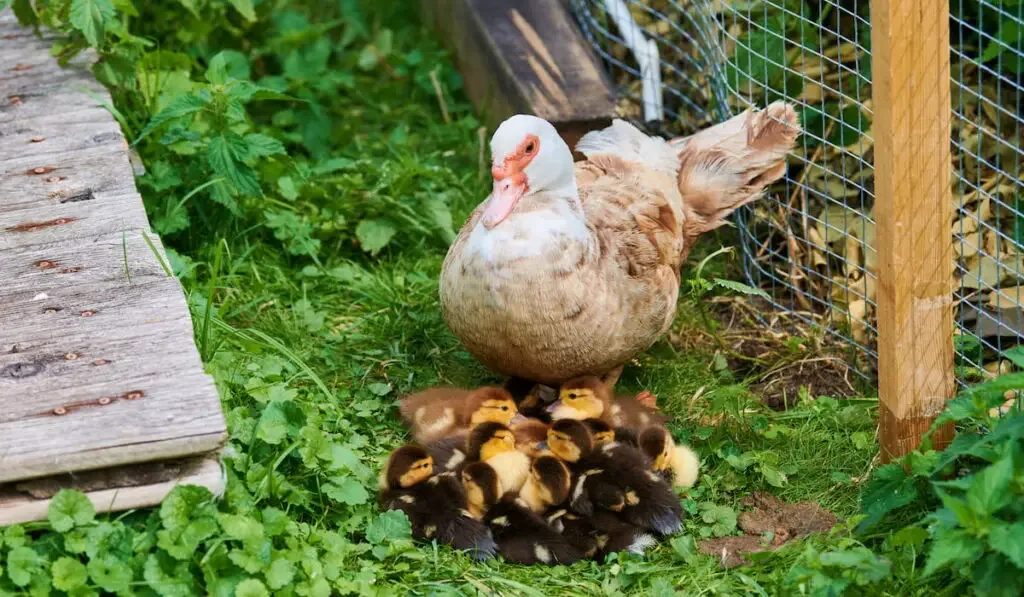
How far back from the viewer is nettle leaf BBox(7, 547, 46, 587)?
2.99 m

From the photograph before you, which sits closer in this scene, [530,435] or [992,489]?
[992,489]

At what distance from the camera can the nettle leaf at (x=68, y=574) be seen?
9.82ft

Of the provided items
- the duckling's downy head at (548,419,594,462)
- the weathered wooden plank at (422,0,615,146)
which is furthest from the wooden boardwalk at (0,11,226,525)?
the weathered wooden plank at (422,0,615,146)

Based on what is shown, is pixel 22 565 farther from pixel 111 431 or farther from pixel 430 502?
pixel 430 502

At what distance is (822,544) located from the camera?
3535mm

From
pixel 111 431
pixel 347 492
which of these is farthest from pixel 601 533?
pixel 111 431

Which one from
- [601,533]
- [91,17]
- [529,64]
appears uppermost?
[91,17]

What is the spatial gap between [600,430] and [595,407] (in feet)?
0.41

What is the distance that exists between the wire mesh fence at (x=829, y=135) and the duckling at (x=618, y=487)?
1.27 meters

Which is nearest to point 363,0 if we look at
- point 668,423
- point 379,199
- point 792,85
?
point 379,199

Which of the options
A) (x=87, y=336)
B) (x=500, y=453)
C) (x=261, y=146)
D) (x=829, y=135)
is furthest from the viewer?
(x=829, y=135)

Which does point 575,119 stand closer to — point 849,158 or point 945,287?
point 849,158

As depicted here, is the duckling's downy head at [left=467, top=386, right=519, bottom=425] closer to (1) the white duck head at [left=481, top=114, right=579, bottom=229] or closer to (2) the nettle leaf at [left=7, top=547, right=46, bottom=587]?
(1) the white duck head at [left=481, top=114, right=579, bottom=229]

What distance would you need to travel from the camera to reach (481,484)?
3.59 meters
